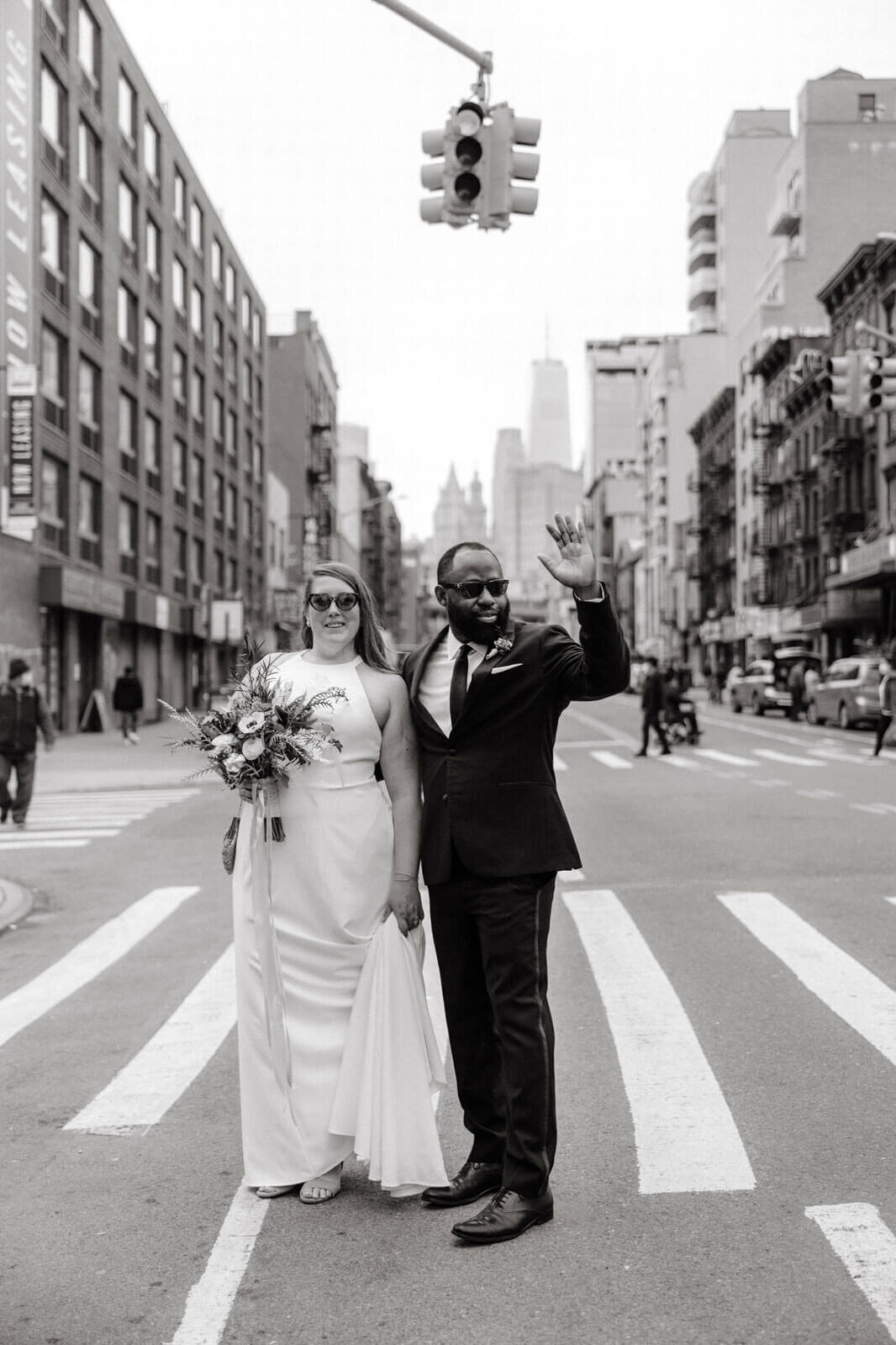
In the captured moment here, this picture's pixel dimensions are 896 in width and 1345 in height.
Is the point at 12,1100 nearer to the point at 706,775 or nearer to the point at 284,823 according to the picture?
the point at 284,823

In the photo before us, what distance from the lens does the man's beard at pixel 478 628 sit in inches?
170

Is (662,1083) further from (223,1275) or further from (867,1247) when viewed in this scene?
(223,1275)

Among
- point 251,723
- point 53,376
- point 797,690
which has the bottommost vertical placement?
point 797,690

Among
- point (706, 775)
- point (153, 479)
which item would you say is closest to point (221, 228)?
point (153, 479)

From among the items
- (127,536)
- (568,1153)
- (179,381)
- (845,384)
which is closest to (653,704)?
(845,384)

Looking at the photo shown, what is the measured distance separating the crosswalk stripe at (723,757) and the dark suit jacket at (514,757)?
2026cm

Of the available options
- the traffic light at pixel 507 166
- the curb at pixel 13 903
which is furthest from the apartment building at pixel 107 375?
the traffic light at pixel 507 166

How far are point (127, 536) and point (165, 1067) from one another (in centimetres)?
3652

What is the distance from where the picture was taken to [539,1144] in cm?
421

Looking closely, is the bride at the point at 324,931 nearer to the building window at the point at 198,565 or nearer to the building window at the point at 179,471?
the building window at the point at 179,471

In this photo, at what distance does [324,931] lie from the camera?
4520 mm

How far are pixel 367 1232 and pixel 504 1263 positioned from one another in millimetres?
471

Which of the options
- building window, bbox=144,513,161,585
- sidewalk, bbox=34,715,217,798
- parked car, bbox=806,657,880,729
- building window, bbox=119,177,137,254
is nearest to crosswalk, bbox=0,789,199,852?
sidewalk, bbox=34,715,217,798

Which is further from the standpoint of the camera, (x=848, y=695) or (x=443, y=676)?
(x=848, y=695)
